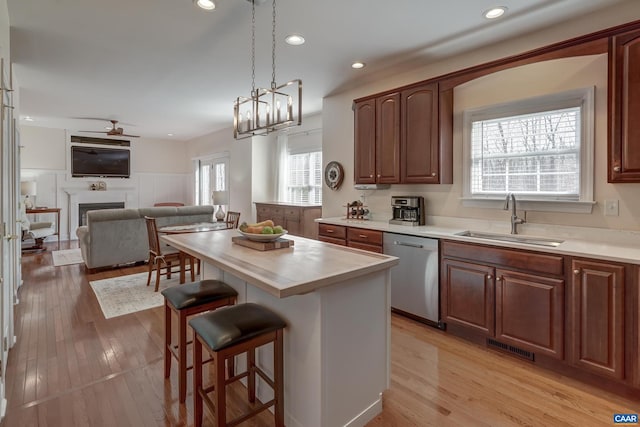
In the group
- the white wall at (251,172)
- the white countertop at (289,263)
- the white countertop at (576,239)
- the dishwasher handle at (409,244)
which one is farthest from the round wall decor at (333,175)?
the white countertop at (289,263)

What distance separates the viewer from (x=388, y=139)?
3.70 metres

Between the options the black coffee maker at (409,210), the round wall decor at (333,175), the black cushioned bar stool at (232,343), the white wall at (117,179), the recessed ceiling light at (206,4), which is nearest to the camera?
the black cushioned bar stool at (232,343)

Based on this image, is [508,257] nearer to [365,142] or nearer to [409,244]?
[409,244]

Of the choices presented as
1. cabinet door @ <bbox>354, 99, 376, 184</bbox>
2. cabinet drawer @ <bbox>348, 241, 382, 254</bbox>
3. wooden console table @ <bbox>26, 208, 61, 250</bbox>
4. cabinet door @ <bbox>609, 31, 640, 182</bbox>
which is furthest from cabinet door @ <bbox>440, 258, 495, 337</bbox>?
wooden console table @ <bbox>26, 208, 61, 250</bbox>

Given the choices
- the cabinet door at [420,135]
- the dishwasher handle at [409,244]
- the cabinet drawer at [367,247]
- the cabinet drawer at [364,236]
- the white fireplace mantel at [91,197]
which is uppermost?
the cabinet door at [420,135]

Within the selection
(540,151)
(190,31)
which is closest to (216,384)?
(190,31)

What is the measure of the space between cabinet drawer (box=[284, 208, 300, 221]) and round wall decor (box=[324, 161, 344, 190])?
1.01 m

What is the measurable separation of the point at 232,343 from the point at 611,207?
2908 mm

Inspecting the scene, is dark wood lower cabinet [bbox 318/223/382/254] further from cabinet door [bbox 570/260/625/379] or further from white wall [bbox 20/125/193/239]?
white wall [bbox 20/125/193/239]

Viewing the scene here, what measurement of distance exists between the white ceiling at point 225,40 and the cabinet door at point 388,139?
0.45 metres

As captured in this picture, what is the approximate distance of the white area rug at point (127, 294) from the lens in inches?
140

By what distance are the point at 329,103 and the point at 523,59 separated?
2631 millimetres

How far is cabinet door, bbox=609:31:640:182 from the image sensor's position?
2178mm

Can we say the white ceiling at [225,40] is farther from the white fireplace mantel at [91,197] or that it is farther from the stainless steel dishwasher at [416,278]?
the white fireplace mantel at [91,197]
